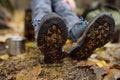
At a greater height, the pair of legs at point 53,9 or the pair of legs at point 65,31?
the pair of legs at point 53,9

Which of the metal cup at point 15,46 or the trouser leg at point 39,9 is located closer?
the trouser leg at point 39,9

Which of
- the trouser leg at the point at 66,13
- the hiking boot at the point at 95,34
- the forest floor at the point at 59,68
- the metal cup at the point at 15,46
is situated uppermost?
the trouser leg at the point at 66,13

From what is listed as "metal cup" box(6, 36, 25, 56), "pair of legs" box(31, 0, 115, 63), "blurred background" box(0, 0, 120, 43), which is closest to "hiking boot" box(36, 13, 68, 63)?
"pair of legs" box(31, 0, 115, 63)

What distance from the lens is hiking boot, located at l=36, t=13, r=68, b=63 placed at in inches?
90.3

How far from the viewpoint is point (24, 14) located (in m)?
5.37

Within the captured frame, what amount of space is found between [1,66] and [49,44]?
535 millimetres

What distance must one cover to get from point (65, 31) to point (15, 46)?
3.14 ft

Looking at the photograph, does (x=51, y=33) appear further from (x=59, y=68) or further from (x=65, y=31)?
(x=59, y=68)

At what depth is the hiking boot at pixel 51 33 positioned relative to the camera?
2293 millimetres

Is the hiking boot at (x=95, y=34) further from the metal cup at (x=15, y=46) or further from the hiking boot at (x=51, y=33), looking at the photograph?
the metal cup at (x=15, y=46)

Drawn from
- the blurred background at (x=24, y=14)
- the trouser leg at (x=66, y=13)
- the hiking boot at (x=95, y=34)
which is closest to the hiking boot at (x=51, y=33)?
the hiking boot at (x=95, y=34)

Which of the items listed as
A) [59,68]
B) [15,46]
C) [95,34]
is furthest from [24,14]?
[95,34]

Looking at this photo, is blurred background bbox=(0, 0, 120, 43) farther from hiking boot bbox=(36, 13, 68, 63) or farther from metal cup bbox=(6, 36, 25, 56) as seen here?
hiking boot bbox=(36, 13, 68, 63)

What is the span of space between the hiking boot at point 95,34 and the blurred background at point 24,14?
1.39m
